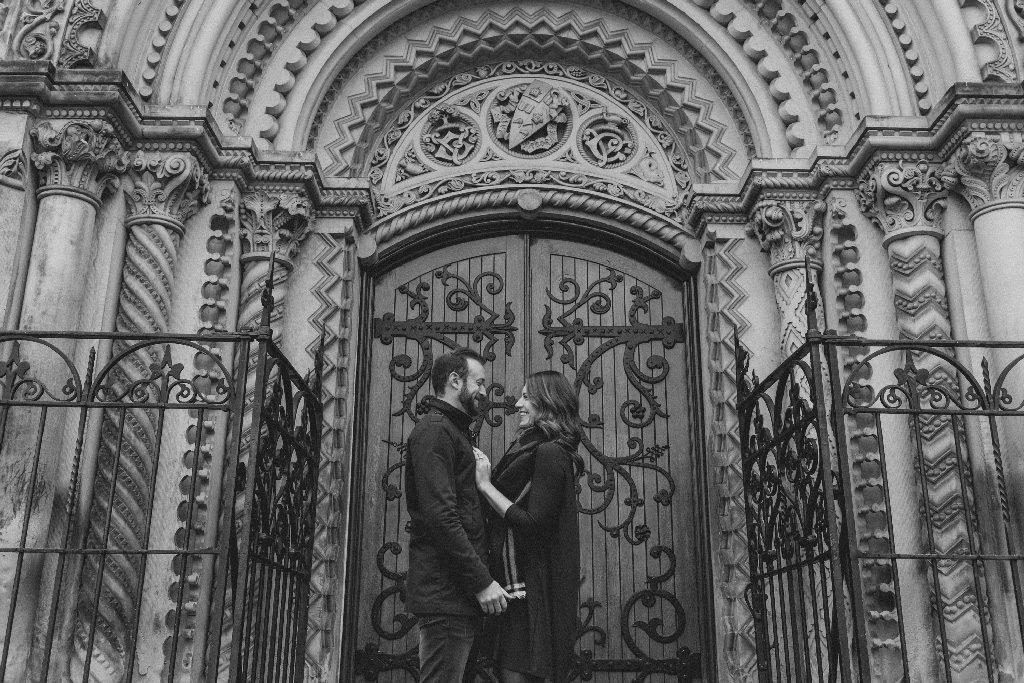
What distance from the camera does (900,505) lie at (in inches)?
209

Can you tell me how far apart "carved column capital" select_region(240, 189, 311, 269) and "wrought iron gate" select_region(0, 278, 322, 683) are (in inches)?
26.7

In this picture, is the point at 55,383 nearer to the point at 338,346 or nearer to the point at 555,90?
the point at 338,346

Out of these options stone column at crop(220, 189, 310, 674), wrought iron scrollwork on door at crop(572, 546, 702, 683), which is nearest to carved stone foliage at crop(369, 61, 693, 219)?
stone column at crop(220, 189, 310, 674)

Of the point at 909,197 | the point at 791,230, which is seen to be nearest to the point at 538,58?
the point at 791,230

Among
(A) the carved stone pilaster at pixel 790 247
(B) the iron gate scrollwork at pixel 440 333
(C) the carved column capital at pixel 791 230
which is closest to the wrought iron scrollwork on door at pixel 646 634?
(B) the iron gate scrollwork at pixel 440 333

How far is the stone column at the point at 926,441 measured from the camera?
504 centimetres

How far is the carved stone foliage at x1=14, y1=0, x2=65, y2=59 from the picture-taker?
5.48m

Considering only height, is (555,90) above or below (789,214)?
above

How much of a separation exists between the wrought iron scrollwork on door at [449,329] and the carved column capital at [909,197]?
2.21 m

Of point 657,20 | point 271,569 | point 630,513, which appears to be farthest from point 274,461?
point 657,20

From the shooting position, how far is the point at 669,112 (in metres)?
6.73

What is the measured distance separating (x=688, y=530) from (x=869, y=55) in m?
2.89

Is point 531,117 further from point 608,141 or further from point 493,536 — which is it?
point 493,536

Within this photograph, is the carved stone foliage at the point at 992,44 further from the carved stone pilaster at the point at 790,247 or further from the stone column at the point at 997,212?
the carved stone pilaster at the point at 790,247
